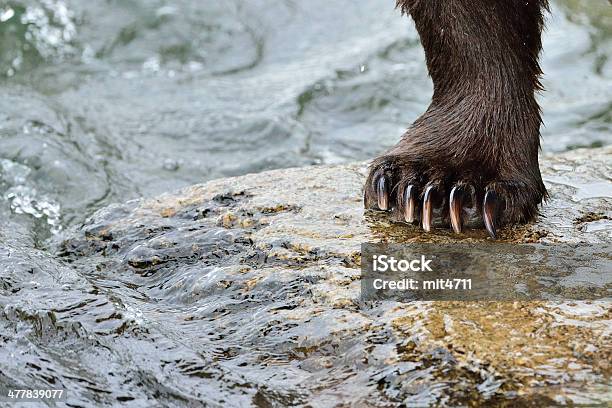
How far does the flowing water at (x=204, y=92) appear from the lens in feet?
20.0

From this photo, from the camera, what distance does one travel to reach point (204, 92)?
25.2 feet

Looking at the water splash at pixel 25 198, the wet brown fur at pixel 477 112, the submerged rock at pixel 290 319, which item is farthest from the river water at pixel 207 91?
the wet brown fur at pixel 477 112

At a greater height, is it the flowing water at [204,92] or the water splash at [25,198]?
the flowing water at [204,92]

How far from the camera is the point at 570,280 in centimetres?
313

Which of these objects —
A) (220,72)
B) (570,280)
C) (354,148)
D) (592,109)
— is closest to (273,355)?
(570,280)

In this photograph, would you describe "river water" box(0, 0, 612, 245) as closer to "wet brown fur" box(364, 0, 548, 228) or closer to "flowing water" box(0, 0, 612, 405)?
"flowing water" box(0, 0, 612, 405)

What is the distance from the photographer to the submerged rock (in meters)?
2.67

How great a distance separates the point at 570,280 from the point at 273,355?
0.94 metres

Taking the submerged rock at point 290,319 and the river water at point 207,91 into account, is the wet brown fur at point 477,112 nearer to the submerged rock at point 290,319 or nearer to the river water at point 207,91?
the submerged rock at point 290,319

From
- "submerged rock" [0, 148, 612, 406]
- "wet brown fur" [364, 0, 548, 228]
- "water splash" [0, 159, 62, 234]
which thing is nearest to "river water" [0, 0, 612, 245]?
"water splash" [0, 159, 62, 234]

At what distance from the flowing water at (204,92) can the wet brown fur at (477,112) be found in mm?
1587

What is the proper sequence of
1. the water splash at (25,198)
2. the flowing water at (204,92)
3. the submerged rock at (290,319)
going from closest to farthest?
the submerged rock at (290,319)
the water splash at (25,198)
the flowing water at (204,92)

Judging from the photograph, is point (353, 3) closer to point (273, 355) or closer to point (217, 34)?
point (217, 34)

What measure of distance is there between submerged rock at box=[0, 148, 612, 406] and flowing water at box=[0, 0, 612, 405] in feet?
2.50
